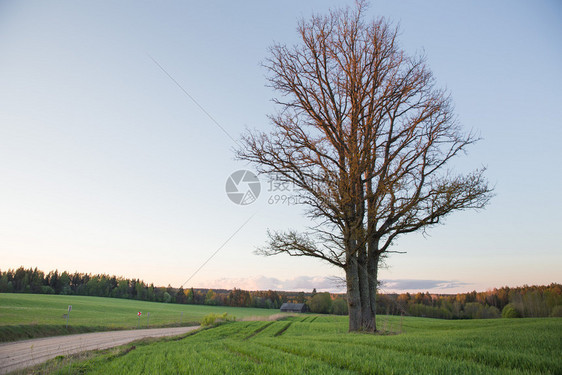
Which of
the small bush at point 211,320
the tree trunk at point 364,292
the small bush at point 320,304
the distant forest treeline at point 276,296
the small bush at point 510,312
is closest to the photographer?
the tree trunk at point 364,292

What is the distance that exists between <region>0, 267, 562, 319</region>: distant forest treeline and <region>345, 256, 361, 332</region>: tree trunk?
46.0 meters

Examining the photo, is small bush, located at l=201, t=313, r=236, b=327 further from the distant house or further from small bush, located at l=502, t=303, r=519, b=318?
small bush, located at l=502, t=303, r=519, b=318

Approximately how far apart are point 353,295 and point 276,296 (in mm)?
111368

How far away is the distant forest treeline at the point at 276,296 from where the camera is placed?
A: 60.6 metres

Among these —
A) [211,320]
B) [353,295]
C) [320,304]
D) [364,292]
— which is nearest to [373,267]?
[364,292]

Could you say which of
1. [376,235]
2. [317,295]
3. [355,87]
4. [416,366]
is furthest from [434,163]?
[317,295]

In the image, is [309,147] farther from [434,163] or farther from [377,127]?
[434,163]

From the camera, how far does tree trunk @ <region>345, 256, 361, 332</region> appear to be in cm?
1247

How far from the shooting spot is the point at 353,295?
12469 millimetres

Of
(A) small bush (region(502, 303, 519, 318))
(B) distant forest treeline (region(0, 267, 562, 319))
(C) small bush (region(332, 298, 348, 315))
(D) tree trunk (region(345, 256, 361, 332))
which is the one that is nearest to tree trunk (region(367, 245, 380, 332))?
(D) tree trunk (region(345, 256, 361, 332))

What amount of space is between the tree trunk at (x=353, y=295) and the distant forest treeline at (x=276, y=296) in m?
46.0

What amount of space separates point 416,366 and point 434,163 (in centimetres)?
1066

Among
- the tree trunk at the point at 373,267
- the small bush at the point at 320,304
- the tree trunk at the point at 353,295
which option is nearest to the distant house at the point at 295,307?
the small bush at the point at 320,304

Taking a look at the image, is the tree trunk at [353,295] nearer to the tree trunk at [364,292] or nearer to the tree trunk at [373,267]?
the tree trunk at [364,292]
